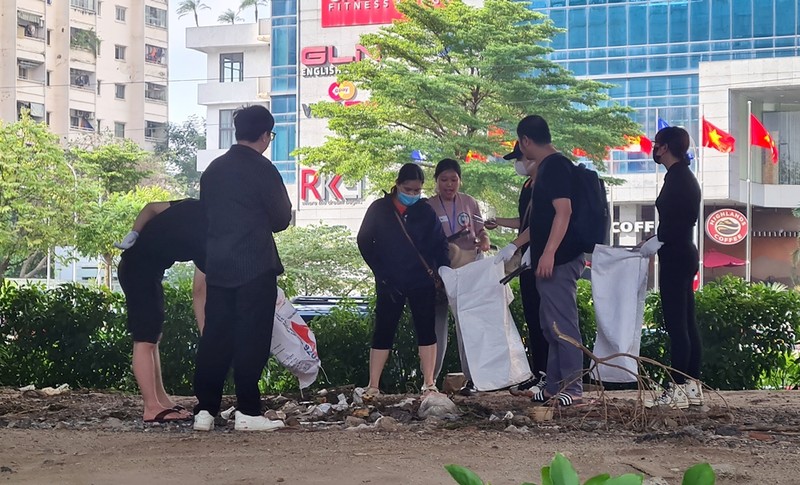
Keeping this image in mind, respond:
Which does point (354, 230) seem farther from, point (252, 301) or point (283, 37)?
point (252, 301)

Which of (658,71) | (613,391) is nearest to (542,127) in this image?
(613,391)

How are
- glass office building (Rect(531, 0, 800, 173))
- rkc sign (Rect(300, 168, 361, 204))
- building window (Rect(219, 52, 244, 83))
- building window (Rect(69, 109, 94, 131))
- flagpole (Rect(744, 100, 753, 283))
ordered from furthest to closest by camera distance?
building window (Rect(69, 109, 94, 131)) < building window (Rect(219, 52, 244, 83)) < rkc sign (Rect(300, 168, 361, 204)) < glass office building (Rect(531, 0, 800, 173)) < flagpole (Rect(744, 100, 753, 283))

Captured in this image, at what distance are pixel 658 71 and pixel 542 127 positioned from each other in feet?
129

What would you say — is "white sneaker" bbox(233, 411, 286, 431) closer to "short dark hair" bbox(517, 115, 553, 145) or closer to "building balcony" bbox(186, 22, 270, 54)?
"short dark hair" bbox(517, 115, 553, 145)

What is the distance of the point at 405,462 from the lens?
4727 mm

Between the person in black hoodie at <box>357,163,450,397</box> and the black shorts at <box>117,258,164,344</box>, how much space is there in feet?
4.72

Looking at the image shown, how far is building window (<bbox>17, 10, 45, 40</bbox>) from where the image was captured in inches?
2717

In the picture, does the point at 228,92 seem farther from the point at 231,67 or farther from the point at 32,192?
the point at 32,192

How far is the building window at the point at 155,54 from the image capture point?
83312mm

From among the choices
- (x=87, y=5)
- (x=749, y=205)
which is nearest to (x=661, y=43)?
(x=749, y=205)

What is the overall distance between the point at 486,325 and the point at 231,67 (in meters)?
57.6

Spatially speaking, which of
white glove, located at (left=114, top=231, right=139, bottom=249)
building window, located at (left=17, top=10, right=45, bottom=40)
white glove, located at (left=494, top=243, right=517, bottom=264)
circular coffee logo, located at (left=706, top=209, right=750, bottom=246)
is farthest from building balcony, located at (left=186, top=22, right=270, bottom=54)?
white glove, located at (left=114, top=231, right=139, bottom=249)

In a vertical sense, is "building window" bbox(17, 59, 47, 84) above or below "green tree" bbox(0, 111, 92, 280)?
above

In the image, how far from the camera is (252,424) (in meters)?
5.87
